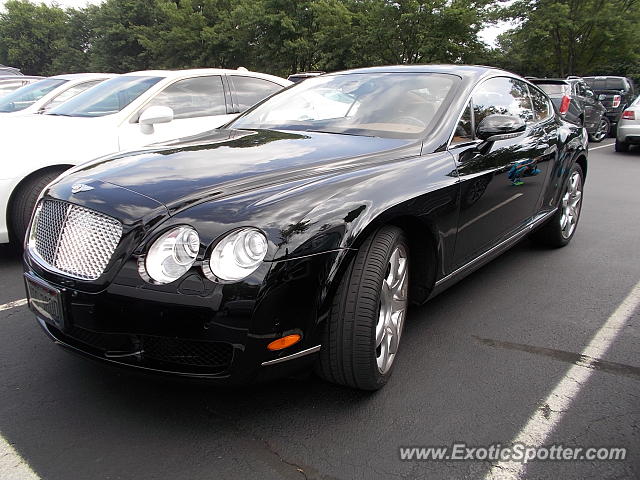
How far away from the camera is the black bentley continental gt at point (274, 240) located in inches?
77.0

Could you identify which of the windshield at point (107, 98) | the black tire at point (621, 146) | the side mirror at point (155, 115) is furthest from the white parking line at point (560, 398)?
the black tire at point (621, 146)

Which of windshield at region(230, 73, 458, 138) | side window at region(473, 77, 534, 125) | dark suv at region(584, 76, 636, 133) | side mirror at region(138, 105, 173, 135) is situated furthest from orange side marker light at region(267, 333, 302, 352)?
dark suv at region(584, 76, 636, 133)

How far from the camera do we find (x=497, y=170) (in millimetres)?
3270

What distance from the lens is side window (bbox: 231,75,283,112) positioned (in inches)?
240

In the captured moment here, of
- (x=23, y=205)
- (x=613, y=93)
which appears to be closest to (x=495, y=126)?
(x=23, y=205)

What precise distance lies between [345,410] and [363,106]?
6.16 feet

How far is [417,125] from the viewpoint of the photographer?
3.06 m

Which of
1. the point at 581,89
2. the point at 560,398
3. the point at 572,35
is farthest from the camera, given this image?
the point at 572,35

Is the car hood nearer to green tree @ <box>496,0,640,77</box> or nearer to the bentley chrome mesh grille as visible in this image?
the bentley chrome mesh grille

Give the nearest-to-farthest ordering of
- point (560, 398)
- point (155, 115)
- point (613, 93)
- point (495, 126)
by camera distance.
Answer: point (560, 398), point (495, 126), point (155, 115), point (613, 93)

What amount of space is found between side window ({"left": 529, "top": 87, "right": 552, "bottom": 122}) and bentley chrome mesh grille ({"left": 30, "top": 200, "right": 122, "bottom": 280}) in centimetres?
338

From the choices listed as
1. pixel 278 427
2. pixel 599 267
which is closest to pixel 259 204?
pixel 278 427

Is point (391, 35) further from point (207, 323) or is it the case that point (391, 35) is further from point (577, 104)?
point (207, 323)

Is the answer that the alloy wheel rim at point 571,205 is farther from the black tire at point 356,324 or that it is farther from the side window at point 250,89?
the side window at point 250,89
